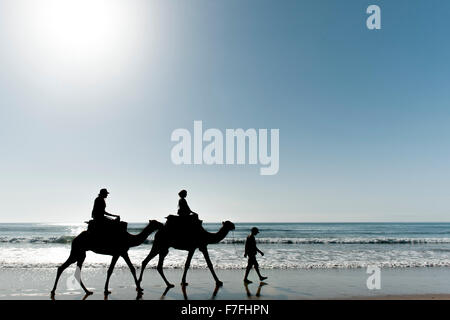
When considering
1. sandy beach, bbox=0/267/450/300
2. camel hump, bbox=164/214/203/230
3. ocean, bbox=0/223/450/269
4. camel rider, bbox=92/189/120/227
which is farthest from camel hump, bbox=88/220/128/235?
ocean, bbox=0/223/450/269

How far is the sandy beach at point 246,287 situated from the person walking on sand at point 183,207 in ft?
6.97

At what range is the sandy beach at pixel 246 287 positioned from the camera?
8.55 m

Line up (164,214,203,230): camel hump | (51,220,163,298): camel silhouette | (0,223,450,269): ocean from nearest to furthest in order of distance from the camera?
(51,220,163,298): camel silhouette
(164,214,203,230): camel hump
(0,223,450,269): ocean

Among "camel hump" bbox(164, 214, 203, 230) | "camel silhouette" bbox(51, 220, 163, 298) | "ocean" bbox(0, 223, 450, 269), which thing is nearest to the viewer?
"camel silhouette" bbox(51, 220, 163, 298)

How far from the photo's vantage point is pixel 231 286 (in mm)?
9836

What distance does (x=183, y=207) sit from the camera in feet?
30.8

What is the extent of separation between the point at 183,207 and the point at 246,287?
3.02m

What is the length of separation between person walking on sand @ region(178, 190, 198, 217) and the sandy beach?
83.7 inches

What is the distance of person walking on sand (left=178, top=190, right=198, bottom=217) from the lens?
931 cm

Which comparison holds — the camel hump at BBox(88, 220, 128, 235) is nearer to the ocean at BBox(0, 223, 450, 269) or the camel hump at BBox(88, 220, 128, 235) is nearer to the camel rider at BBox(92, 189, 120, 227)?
the camel rider at BBox(92, 189, 120, 227)

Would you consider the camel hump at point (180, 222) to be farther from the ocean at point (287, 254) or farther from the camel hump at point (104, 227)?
the ocean at point (287, 254)

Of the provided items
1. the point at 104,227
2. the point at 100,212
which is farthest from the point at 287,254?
the point at 100,212
